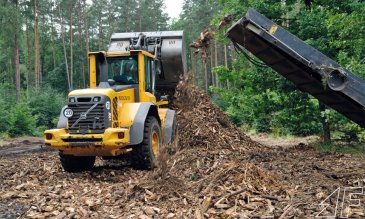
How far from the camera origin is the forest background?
11414 millimetres

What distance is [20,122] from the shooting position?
23.1 m

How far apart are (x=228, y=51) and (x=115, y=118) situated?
39429mm

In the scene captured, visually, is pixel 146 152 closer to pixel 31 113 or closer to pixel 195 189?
pixel 195 189

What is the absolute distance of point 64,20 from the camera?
50.8m

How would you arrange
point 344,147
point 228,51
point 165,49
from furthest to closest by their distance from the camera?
A: 1. point 228,51
2. point 344,147
3. point 165,49

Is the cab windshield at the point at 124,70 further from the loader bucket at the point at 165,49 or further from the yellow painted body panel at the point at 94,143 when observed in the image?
the loader bucket at the point at 165,49

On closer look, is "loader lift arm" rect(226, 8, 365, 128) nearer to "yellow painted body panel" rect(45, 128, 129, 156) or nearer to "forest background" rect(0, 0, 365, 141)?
"forest background" rect(0, 0, 365, 141)

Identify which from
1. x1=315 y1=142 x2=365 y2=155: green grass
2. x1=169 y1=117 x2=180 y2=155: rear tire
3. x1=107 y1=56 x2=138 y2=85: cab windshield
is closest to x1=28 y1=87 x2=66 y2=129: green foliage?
x1=169 y1=117 x2=180 y2=155: rear tire

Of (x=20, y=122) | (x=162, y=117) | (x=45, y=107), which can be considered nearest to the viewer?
(x=162, y=117)

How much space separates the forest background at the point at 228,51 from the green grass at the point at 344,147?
0.45 m

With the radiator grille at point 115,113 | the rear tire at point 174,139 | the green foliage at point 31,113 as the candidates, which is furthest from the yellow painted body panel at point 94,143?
the green foliage at point 31,113

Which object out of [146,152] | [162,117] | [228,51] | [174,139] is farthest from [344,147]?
[228,51]

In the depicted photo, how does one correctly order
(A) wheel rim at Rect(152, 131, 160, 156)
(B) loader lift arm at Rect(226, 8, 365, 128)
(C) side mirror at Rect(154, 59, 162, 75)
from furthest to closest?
1. (C) side mirror at Rect(154, 59, 162, 75)
2. (A) wheel rim at Rect(152, 131, 160, 156)
3. (B) loader lift arm at Rect(226, 8, 365, 128)

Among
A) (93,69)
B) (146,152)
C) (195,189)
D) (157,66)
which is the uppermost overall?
(157,66)
